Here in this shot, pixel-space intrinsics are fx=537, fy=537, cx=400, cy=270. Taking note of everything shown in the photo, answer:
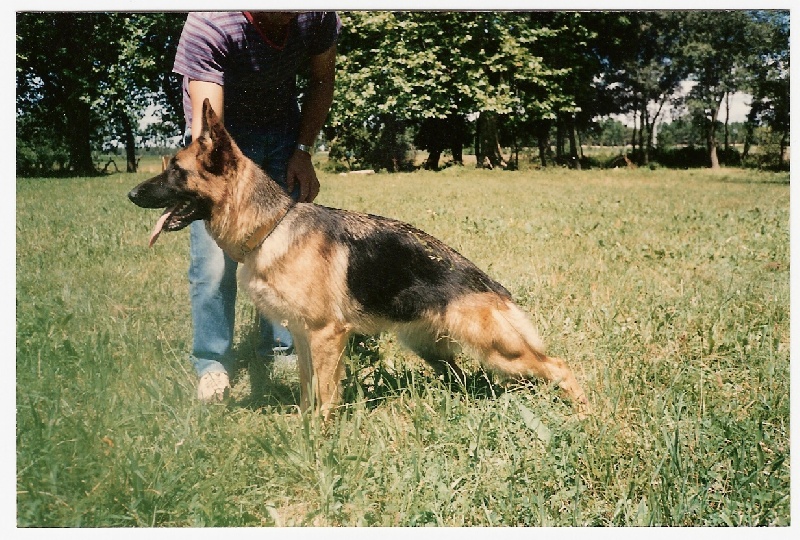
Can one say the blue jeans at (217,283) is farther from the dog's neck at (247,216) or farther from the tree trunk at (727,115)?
the tree trunk at (727,115)

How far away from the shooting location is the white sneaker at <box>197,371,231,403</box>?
3020 millimetres

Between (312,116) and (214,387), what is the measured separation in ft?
5.82

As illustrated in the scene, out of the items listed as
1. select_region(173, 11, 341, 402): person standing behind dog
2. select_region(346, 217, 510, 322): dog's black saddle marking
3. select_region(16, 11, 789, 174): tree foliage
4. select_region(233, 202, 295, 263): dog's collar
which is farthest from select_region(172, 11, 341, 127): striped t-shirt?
select_region(346, 217, 510, 322): dog's black saddle marking

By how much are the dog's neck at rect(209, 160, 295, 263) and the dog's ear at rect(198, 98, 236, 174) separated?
12 cm

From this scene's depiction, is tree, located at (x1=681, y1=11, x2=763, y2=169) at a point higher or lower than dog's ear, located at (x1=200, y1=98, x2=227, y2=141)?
higher

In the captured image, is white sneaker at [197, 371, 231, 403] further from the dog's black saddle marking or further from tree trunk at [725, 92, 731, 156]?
tree trunk at [725, 92, 731, 156]

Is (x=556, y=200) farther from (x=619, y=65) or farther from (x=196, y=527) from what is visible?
(x=196, y=527)

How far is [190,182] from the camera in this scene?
2.70 metres

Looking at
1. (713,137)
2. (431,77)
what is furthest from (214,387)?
(713,137)

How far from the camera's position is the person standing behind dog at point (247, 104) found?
9.23ft

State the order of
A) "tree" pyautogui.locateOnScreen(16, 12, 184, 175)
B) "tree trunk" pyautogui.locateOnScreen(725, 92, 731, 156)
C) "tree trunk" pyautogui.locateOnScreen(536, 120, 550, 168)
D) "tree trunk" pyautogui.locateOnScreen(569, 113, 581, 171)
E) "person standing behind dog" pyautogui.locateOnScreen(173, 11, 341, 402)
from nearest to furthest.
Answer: "tree" pyautogui.locateOnScreen(16, 12, 184, 175) → "person standing behind dog" pyautogui.locateOnScreen(173, 11, 341, 402) → "tree trunk" pyautogui.locateOnScreen(725, 92, 731, 156) → "tree trunk" pyautogui.locateOnScreen(569, 113, 581, 171) → "tree trunk" pyautogui.locateOnScreen(536, 120, 550, 168)

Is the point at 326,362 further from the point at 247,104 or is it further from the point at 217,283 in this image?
the point at 247,104
